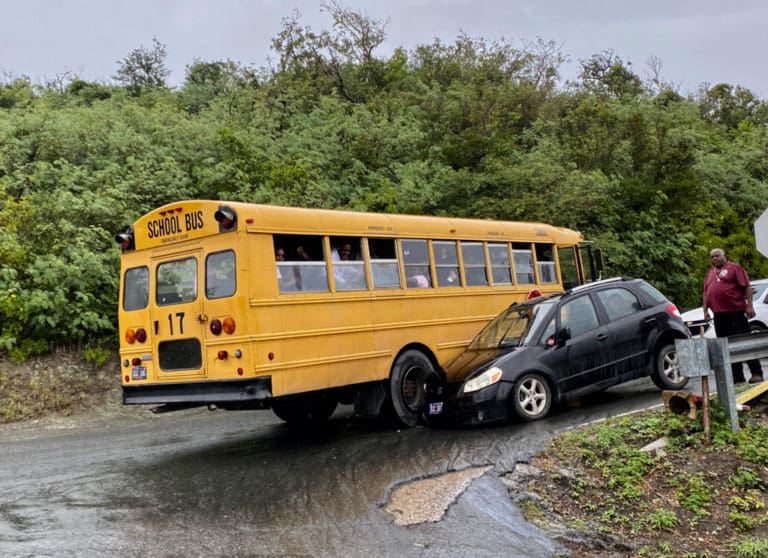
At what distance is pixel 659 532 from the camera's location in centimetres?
584

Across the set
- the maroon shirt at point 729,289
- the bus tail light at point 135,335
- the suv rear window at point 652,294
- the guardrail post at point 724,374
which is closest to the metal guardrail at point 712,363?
the guardrail post at point 724,374

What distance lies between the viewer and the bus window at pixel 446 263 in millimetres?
11062

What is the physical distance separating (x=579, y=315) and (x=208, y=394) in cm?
491

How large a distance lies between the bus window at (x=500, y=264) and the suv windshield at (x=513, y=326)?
1.37m

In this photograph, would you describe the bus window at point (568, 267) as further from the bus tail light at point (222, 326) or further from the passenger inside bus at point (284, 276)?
the bus tail light at point (222, 326)

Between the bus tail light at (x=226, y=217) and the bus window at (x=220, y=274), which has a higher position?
the bus tail light at (x=226, y=217)

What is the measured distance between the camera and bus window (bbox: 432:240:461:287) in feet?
36.3

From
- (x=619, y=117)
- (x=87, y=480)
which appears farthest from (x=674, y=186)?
(x=87, y=480)

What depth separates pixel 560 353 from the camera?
32.2ft

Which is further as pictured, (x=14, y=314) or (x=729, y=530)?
(x=14, y=314)

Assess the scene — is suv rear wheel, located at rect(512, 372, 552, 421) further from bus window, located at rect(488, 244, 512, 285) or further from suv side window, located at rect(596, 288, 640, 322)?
bus window, located at rect(488, 244, 512, 285)

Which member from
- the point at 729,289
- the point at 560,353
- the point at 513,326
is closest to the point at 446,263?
the point at 513,326

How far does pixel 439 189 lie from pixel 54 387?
436 inches

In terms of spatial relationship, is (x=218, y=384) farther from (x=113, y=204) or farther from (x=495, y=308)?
(x=113, y=204)
